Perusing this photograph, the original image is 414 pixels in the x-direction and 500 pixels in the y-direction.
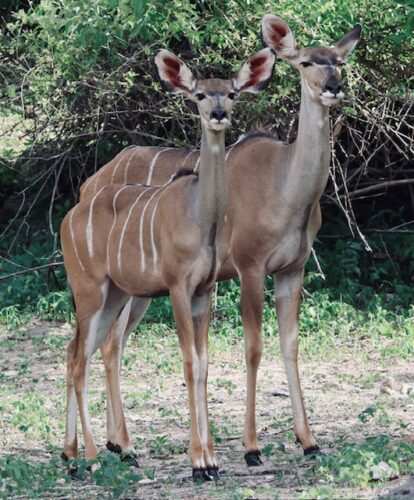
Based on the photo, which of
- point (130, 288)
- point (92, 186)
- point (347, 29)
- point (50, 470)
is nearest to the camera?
point (50, 470)

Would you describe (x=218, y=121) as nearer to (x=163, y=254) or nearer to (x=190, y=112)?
(x=163, y=254)

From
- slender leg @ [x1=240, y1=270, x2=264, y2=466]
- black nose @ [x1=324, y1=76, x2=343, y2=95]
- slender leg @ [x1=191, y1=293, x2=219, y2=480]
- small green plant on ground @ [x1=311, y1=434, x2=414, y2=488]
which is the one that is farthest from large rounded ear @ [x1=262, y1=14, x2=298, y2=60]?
small green plant on ground @ [x1=311, y1=434, x2=414, y2=488]

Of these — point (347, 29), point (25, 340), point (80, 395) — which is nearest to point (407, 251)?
point (347, 29)

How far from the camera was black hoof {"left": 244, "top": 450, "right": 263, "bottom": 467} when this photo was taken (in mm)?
5050

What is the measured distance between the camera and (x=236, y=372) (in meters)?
6.88

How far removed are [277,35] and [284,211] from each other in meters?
0.82

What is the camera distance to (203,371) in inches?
191

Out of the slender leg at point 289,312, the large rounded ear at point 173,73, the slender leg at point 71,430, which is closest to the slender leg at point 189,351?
the slender leg at point 71,430

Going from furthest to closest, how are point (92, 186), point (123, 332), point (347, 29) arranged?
point (347, 29) < point (92, 186) < point (123, 332)

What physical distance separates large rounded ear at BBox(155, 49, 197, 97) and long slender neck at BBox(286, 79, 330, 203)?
57 cm

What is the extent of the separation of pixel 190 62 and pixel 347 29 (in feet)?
3.30

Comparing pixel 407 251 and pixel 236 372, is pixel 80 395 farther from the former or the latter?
pixel 407 251

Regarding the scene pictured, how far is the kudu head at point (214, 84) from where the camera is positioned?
481 cm

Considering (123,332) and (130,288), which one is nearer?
(130,288)
